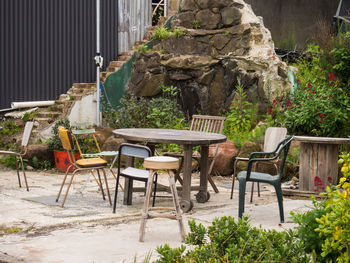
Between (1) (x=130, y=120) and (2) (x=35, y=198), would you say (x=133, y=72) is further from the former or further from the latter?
(2) (x=35, y=198)

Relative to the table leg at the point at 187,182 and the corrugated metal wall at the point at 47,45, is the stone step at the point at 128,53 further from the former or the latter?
the table leg at the point at 187,182

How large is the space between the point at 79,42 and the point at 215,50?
3.07 m

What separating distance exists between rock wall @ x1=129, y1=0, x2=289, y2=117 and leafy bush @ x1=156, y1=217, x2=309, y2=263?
7607 mm

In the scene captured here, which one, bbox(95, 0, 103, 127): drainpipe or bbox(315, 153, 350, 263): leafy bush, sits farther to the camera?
bbox(95, 0, 103, 127): drainpipe

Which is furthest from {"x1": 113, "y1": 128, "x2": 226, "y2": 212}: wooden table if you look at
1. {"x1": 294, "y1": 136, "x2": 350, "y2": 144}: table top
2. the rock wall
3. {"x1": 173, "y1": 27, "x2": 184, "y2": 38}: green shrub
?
{"x1": 173, "y1": 27, "x2": 184, "y2": 38}: green shrub

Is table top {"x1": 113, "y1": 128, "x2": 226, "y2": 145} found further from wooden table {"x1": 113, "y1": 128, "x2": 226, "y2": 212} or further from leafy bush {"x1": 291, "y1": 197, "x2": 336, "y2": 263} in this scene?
leafy bush {"x1": 291, "y1": 197, "x2": 336, "y2": 263}

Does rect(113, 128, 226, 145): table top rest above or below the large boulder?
above

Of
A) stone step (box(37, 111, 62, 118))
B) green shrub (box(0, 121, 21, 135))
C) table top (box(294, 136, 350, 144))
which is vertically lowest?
green shrub (box(0, 121, 21, 135))

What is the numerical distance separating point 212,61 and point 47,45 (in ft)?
11.8

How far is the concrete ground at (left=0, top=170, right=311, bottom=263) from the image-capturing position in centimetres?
448

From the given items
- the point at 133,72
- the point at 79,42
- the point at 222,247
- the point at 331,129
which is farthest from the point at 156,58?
the point at 222,247

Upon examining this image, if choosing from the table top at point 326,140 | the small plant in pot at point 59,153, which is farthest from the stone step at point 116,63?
the table top at point 326,140

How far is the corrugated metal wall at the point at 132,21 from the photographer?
40.9 feet

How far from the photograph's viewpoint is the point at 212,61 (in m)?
11.3
